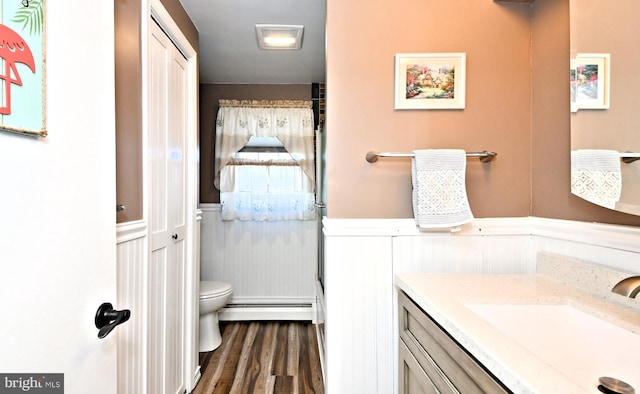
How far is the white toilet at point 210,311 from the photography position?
2.42 metres

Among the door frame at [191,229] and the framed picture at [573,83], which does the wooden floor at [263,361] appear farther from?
the framed picture at [573,83]

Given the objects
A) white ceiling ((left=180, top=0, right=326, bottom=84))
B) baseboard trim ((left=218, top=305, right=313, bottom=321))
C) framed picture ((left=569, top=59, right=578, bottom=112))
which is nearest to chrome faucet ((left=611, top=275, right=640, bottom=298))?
framed picture ((left=569, top=59, right=578, bottom=112))

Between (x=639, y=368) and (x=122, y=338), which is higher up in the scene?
(x=639, y=368)

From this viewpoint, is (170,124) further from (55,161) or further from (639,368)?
(639,368)

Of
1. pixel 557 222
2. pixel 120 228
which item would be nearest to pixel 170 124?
pixel 120 228

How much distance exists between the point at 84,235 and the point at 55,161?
184 millimetres

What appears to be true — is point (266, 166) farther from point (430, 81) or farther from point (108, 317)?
point (108, 317)

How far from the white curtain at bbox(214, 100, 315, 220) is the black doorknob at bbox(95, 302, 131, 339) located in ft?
7.35

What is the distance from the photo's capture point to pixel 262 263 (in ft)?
10.3

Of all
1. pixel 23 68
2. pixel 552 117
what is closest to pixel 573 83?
pixel 552 117

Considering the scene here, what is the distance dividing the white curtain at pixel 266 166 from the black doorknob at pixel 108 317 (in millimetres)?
2241

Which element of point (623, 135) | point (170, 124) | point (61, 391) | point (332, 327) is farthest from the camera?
point (170, 124)

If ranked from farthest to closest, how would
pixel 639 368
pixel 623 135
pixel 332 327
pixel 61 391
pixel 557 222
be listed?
1. pixel 332 327
2. pixel 557 222
3. pixel 623 135
4. pixel 639 368
5. pixel 61 391

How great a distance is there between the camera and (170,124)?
1.75 meters
